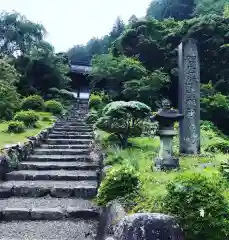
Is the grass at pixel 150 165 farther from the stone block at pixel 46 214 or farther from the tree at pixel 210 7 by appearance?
the tree at pixel 210 7

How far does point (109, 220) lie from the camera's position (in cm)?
466

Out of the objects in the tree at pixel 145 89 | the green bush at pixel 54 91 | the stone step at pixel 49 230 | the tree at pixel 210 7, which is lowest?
the stone step at pixel 49 230

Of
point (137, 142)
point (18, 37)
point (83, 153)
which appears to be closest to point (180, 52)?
point (137, 142)

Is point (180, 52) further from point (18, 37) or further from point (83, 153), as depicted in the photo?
point (18, 37)

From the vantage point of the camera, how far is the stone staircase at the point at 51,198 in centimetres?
536

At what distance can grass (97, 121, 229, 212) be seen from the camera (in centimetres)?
449

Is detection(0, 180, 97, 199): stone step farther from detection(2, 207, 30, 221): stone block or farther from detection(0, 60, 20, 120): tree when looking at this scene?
detection(0, 60, 20, 120): tree

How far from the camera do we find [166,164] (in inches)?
288

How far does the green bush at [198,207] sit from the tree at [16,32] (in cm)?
2801

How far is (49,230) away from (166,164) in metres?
3.04

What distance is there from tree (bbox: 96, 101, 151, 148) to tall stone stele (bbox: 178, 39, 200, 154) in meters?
1.08

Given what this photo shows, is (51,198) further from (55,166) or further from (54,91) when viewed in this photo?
(54,91)

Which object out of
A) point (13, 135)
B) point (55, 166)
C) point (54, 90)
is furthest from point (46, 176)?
point (54, 90)

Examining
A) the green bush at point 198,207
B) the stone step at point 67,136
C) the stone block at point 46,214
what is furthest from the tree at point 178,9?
the green bush at point 198,207
